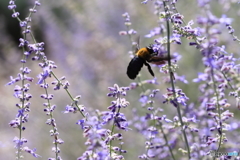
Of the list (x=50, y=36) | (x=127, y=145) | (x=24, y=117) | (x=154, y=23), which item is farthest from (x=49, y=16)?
(x=24, y=117)

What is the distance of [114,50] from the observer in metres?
4.38

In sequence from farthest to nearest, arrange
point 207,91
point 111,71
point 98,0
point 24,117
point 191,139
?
point 98,0 < point 111,71 < point 191,139 < point 207,91 < point 24,117

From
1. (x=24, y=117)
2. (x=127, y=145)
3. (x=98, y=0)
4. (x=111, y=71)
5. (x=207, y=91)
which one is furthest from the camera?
(x=98, y=0)

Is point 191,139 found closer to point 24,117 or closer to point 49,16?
point 24,117

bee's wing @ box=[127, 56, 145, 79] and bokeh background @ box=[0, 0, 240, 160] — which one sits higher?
bokeh background @ box=[0, 0, 240, 160]

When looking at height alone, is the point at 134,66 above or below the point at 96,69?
below

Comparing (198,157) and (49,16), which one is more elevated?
(49,16)

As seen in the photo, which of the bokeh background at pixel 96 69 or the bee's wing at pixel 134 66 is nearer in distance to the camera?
the bee's wing at pixel 134 66

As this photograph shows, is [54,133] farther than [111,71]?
No

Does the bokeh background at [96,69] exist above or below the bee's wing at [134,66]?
above

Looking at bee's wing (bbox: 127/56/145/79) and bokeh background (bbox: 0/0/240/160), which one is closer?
bee's wing (bbox: 127/56/145/79)

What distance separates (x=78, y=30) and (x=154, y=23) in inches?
58.7

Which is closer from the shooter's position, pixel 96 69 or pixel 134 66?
pixel 134 66

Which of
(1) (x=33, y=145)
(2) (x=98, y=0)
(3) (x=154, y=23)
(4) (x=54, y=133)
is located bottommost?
(4) (x=54, y=133)
